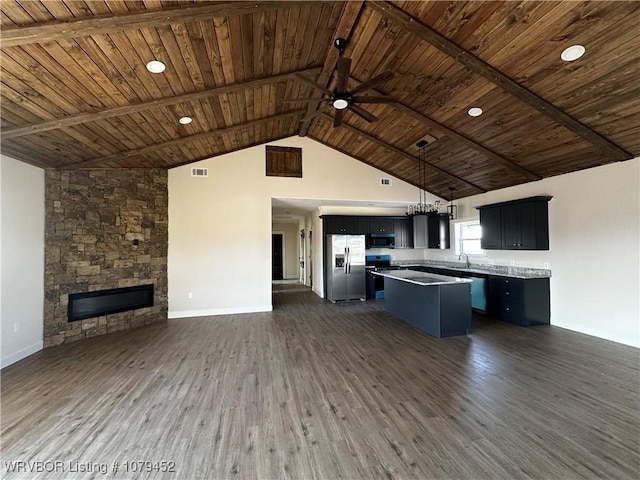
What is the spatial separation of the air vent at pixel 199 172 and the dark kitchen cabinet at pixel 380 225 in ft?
14.2

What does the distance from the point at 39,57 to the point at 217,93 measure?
67.6 inches

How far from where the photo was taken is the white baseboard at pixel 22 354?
347cm

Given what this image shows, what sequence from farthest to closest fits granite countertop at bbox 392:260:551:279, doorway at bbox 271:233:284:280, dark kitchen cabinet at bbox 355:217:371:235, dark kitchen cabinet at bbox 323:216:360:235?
doorway at bbox 271:233:284:280
dark kitchen cabinet at bbox 355:217:371:235
dark kitchen cabinet at bbox 323:216:360:235
granite countertop at bbox 392:260:551:279

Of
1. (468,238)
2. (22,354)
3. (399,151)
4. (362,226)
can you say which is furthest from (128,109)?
(468,238)

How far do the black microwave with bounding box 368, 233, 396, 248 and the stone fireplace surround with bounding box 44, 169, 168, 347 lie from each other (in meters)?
5.08

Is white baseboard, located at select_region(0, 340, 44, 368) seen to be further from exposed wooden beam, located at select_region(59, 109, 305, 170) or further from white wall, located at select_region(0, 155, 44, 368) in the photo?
exposed wooden beam, located at select_region(59, 109, 305, 170)

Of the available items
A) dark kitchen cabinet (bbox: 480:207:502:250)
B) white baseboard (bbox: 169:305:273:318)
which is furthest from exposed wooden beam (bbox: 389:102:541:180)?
white baseboard (bbox: 169:305:273:318)

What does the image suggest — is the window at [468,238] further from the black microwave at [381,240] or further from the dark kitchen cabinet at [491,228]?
the black microwave at [381,240]

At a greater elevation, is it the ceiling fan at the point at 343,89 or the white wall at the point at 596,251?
the ceiling fan at the point at 343,89

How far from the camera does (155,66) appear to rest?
9.51 ft

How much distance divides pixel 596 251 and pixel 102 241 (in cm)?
816

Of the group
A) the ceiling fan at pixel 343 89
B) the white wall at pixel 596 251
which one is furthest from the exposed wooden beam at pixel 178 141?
the white wall at pixel 596 251

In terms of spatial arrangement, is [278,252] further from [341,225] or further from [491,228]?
[491,228]

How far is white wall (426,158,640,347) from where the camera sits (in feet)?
12.8
